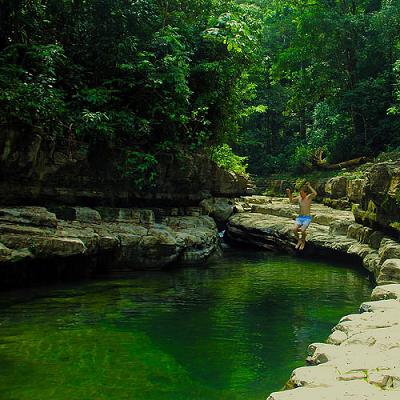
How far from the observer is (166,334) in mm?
7504

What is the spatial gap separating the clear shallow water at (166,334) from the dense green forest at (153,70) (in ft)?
15.4

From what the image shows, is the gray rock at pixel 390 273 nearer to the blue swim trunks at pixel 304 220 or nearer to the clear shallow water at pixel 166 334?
the clear shallow water at pixel 166 334

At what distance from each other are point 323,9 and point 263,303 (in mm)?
24482

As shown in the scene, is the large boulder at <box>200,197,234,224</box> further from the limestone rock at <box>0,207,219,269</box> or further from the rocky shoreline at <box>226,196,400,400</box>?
the rocky shoreline at <box>226,196,400,400</box>

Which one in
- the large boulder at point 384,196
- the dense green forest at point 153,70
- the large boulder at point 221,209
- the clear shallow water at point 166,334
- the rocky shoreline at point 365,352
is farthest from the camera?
the large boulder at point 221,209

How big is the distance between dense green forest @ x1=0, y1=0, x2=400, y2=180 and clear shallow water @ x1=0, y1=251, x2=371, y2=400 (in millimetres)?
4701

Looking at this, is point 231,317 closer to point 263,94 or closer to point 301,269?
point 301,269

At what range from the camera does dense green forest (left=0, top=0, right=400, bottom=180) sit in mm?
12492

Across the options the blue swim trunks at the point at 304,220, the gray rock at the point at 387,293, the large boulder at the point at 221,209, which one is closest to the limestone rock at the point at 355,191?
the large boulder at the point at 221,209

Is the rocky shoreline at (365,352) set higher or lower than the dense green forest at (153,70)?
lower

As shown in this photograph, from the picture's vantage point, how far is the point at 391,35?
2538cm

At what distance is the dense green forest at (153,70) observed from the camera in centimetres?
1249

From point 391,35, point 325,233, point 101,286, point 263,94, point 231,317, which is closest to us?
point 231,317

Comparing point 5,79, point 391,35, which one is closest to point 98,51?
point 5,79
